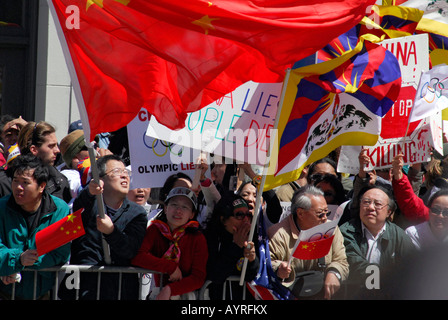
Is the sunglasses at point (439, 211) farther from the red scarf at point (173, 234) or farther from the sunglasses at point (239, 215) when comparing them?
the red scarf at point (173, 234)

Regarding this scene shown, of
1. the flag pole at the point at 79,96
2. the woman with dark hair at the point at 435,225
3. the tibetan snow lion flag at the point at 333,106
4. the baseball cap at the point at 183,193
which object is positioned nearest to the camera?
the flag pole at the point at 79,96

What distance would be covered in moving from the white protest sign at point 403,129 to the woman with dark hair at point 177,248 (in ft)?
5.85

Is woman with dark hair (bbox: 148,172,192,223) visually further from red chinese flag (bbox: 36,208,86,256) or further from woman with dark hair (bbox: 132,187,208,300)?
red chinese flag (bbox: 36,208,86,256)

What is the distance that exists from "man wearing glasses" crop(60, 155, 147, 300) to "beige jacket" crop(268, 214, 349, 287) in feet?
3.35

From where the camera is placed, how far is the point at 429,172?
7891 mm

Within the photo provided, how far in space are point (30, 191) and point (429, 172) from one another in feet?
12.6

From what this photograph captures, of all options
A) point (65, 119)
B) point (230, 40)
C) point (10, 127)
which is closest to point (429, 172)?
point (230, 40)

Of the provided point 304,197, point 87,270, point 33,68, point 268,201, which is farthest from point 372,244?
point 33,68

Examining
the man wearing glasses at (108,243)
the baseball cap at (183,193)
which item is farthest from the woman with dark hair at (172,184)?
the man wearing glasses at (108,243)

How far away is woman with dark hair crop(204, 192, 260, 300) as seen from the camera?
6.21 metres

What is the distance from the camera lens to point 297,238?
6.44m

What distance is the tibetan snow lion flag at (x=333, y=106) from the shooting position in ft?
21.4

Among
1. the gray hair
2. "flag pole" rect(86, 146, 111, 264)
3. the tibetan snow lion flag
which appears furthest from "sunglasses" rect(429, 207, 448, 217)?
"flag pole" rect(86, 146, 111, 264)
